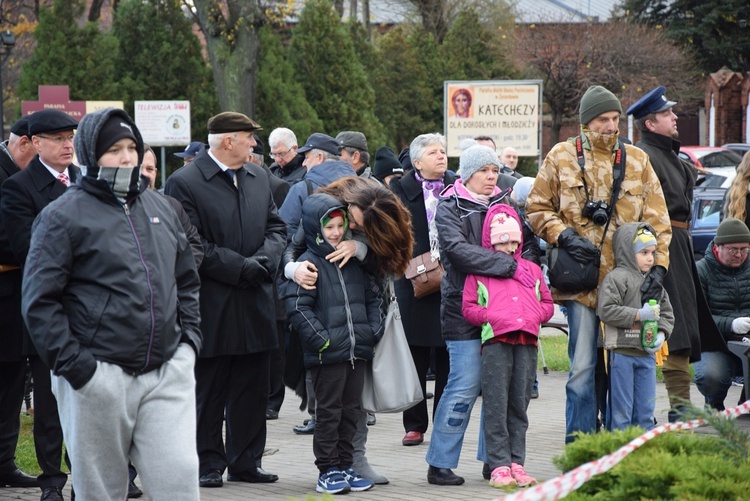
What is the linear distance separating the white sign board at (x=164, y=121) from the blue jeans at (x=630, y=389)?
948 inches

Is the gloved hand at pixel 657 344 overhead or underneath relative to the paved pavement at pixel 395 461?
overhead

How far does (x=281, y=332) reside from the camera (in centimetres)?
951

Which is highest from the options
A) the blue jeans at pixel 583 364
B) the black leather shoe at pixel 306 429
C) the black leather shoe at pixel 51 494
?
the blue jeans at pixel 583 364

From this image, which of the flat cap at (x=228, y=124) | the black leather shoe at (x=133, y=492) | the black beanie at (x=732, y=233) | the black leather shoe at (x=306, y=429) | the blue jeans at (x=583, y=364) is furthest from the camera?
the black leather shoe at (x=306, y=429)

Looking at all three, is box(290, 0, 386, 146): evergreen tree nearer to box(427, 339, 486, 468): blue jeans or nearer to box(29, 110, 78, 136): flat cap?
box(427, 339, 486, 468): blue jeans

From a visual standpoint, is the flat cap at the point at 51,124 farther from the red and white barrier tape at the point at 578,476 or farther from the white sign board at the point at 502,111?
the white sign board at the point at 502,111

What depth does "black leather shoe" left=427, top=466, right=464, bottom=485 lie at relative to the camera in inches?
272

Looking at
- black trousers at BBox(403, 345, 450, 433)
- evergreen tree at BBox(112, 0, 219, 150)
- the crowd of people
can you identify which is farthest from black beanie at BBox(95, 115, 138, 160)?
evergreen tree at BBox(112, 0, 219, 150)

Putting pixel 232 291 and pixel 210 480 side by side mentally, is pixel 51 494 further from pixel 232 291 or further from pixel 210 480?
pixel 232 291

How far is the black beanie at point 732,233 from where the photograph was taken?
8.67 meters

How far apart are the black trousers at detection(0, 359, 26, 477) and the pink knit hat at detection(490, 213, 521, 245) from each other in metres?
2.92

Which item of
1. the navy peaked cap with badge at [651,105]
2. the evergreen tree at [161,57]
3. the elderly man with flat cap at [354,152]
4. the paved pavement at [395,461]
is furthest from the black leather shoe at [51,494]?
the evergreen tree at [161,57]

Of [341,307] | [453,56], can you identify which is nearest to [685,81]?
[453,56]

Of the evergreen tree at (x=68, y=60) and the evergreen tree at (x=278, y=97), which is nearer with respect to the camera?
the evergreen tree at (x=68, y=60)
